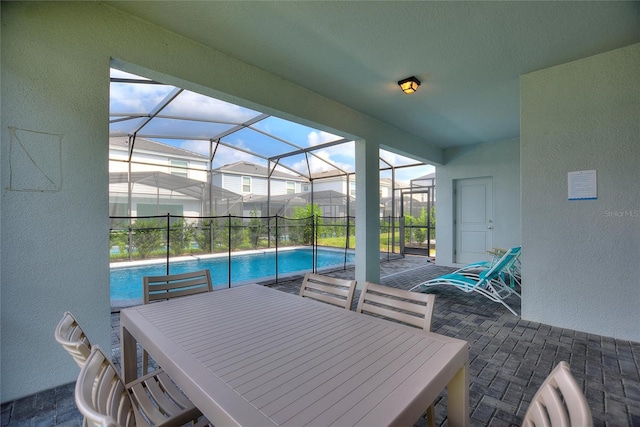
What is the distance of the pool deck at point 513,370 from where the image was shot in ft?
5.61

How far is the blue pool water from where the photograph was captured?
6.08 meters

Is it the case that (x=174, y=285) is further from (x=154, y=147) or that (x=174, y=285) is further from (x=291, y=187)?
(x=291, y=187)

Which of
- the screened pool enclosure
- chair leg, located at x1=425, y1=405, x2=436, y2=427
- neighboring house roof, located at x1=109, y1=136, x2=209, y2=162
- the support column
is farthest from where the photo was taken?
neighboring house roof, located at x1=109, y1=136, x2=209, y2=162

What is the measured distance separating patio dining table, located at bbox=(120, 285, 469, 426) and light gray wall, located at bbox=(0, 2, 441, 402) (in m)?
0.82

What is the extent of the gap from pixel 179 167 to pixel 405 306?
827cm

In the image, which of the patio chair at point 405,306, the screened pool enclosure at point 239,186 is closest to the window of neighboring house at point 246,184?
the screened pool enclosure at point 239,186

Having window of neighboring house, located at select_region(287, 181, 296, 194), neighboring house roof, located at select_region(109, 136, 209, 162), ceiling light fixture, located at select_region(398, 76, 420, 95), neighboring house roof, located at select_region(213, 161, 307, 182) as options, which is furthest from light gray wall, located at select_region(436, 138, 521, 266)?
neighboring house roof, located at select_region(109, 136, 209, 162)

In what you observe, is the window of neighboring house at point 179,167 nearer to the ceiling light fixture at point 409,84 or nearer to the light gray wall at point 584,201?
the ceiling light fixture at point 409,84

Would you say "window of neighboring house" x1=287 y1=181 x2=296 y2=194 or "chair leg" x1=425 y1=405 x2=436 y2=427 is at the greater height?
"window of neighboring house" x1=287 y1=181 x2=296 y2=194

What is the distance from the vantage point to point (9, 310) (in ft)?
5.98

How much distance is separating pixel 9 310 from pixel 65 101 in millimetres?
1447

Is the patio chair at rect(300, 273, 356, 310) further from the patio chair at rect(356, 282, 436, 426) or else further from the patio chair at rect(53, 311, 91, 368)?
the patio chair at rect(53, 311, 91, 368)

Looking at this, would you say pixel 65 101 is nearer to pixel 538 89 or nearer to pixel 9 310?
pixel 9 310

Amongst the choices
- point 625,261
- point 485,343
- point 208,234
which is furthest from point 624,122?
point 208,234
